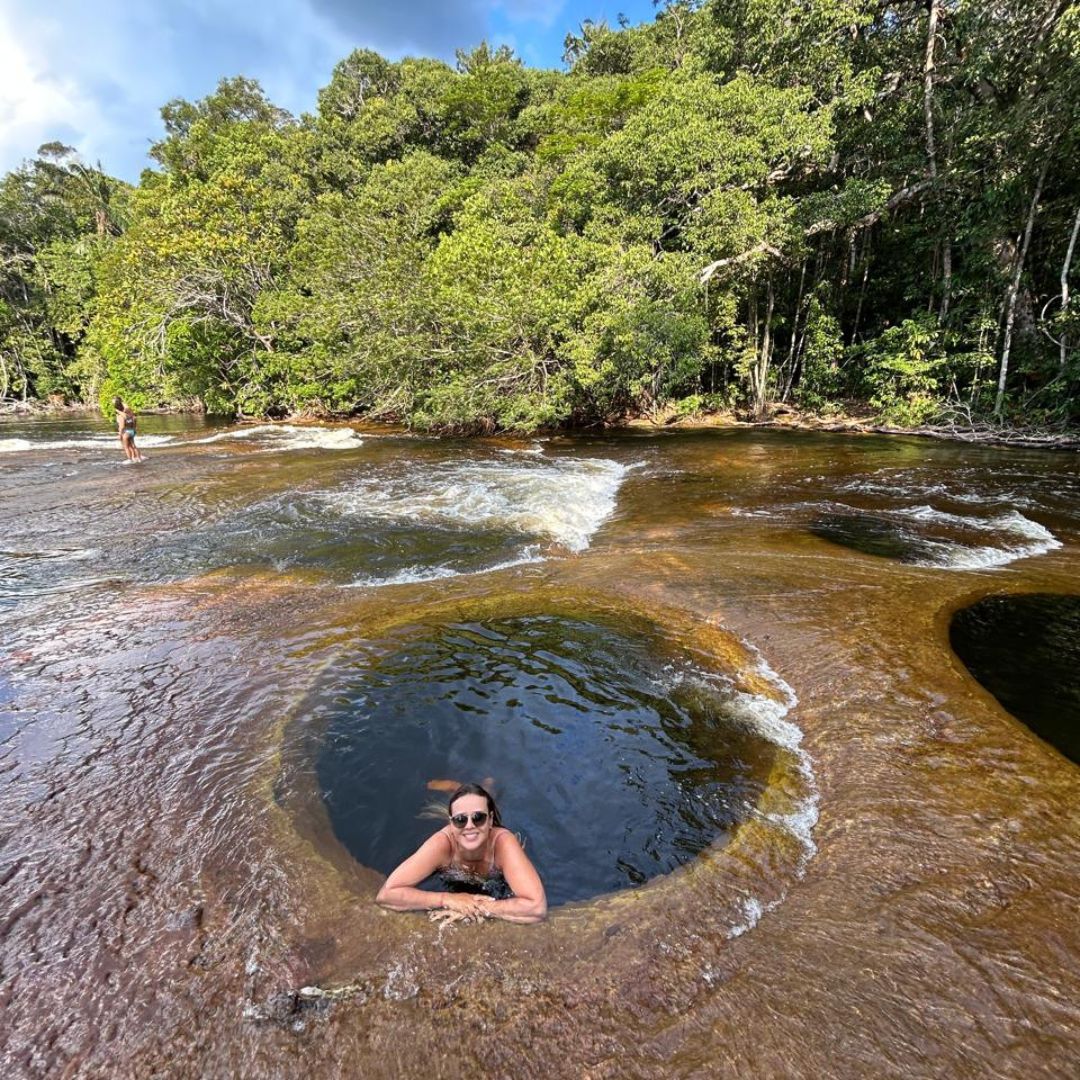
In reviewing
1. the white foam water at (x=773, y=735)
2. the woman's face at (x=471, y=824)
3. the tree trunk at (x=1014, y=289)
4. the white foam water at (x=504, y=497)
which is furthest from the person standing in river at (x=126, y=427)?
the tree trunk at (x=1014, y=289)

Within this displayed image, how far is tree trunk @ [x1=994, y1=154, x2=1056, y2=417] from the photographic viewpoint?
1416 centimetres

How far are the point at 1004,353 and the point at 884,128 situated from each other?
815 cm

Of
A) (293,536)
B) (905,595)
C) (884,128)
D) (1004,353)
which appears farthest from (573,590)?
(884,128)

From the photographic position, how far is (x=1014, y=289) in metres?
15.0

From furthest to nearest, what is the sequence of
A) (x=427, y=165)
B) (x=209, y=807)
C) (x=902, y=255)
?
1. (x=427, y=165)
2. (x=902, y=255)
3. (x=209, y=807)

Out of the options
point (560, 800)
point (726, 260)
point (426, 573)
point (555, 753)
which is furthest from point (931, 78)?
point (560, 800)

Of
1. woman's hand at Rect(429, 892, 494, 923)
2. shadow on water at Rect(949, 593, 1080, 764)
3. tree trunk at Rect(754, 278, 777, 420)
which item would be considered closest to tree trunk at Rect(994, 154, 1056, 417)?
tree trunk at Rect(754, 278, 777, 420)

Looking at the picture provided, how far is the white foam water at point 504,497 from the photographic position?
8.98 metres

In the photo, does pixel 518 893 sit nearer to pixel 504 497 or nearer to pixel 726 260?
pixel 504 497

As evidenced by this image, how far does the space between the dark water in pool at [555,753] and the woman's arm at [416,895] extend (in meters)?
0.34

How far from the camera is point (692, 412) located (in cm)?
2102

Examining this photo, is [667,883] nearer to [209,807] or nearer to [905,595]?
[209,807]

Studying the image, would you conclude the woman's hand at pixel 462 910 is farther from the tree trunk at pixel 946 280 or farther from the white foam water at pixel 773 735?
the tree trunk at pixel 946 280

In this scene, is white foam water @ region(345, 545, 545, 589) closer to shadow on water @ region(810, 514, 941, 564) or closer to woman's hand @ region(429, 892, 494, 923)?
shadow on water @ region(810, 514, 941, 564)
